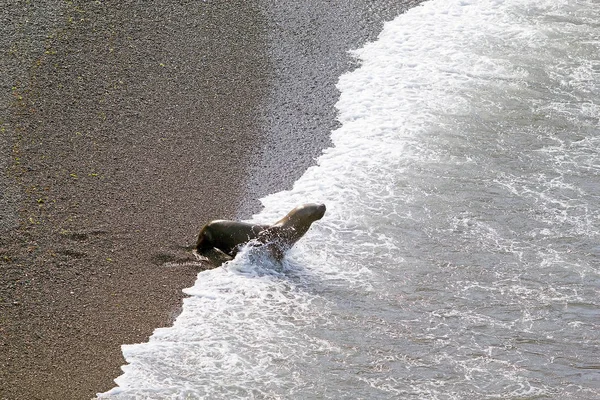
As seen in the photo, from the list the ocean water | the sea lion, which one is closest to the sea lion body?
the sea lion

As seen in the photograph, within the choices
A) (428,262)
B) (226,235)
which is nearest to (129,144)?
Answer: (226,235)

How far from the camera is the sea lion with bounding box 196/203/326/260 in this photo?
9.38 metres

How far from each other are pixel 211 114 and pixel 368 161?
2173mm

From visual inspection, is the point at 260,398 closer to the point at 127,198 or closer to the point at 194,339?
the point at 194,339

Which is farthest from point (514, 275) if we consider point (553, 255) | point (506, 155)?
point (506, 155)

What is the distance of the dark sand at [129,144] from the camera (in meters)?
8.27

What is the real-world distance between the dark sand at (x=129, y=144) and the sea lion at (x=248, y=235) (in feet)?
1.14

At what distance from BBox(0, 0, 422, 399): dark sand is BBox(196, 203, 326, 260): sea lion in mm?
347

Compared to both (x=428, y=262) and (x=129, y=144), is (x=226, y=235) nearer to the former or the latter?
(x=428, y=262)

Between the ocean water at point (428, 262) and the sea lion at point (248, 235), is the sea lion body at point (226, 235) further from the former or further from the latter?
the ocean water at point (428, 262)

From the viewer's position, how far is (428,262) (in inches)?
376

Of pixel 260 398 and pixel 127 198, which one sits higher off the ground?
pixel 127 198

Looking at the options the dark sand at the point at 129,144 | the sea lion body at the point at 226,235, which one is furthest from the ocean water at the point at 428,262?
the dark sand at the point at 129,144

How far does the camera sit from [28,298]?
8.38 metres
